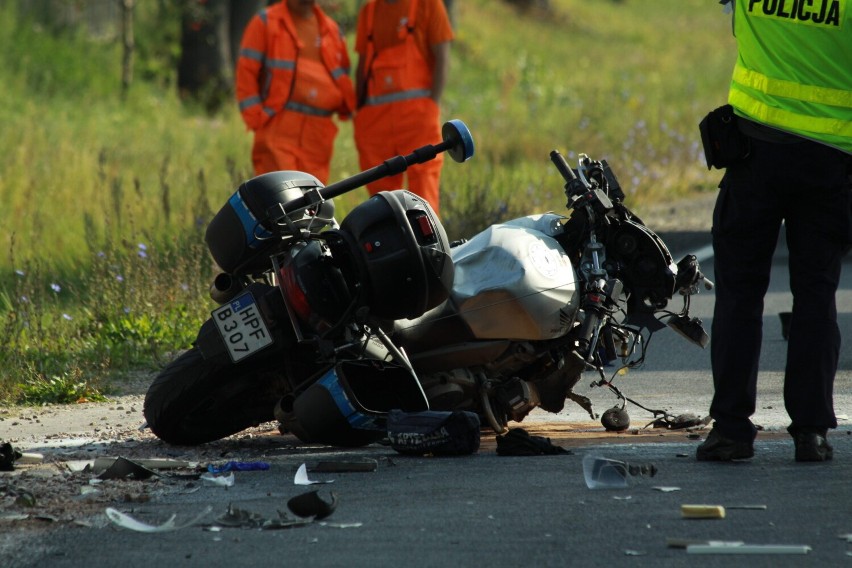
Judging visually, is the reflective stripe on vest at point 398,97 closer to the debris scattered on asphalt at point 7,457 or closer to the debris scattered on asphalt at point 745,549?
the debris scattered on asphalt at point 7,457

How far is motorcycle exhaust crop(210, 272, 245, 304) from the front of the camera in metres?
5.86

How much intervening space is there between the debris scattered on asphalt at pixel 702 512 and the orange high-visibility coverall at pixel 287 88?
6.05 m

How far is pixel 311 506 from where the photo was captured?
456 centimetres

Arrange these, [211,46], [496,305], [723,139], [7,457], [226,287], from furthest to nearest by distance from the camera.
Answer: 1. [211,46]
2. [226,287]
3. [496,305]
4. [7,457]
5. [723,139]

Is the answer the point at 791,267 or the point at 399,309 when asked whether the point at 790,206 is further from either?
the point at 399,309

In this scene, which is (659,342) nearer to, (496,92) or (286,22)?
(286,22)

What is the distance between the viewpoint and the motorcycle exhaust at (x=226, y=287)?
5.86 m

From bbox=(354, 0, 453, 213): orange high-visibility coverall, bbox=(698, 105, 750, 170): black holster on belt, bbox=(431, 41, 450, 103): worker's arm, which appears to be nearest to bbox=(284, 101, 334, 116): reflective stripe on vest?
bbox=(354, 0, 453, 213): orange high-visibility coverall

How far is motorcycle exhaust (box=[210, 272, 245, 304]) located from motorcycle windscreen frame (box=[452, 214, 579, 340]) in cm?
81

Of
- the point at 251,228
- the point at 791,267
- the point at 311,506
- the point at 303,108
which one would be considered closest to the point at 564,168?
the point at 791,267

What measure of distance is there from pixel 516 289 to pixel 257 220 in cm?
95

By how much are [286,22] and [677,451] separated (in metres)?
5.47

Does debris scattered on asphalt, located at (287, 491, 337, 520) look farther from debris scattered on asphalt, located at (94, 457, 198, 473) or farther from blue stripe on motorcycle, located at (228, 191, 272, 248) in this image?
blue stripe on motorcycle, located at (228, 191, 272, 248)

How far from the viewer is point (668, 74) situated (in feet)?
116
